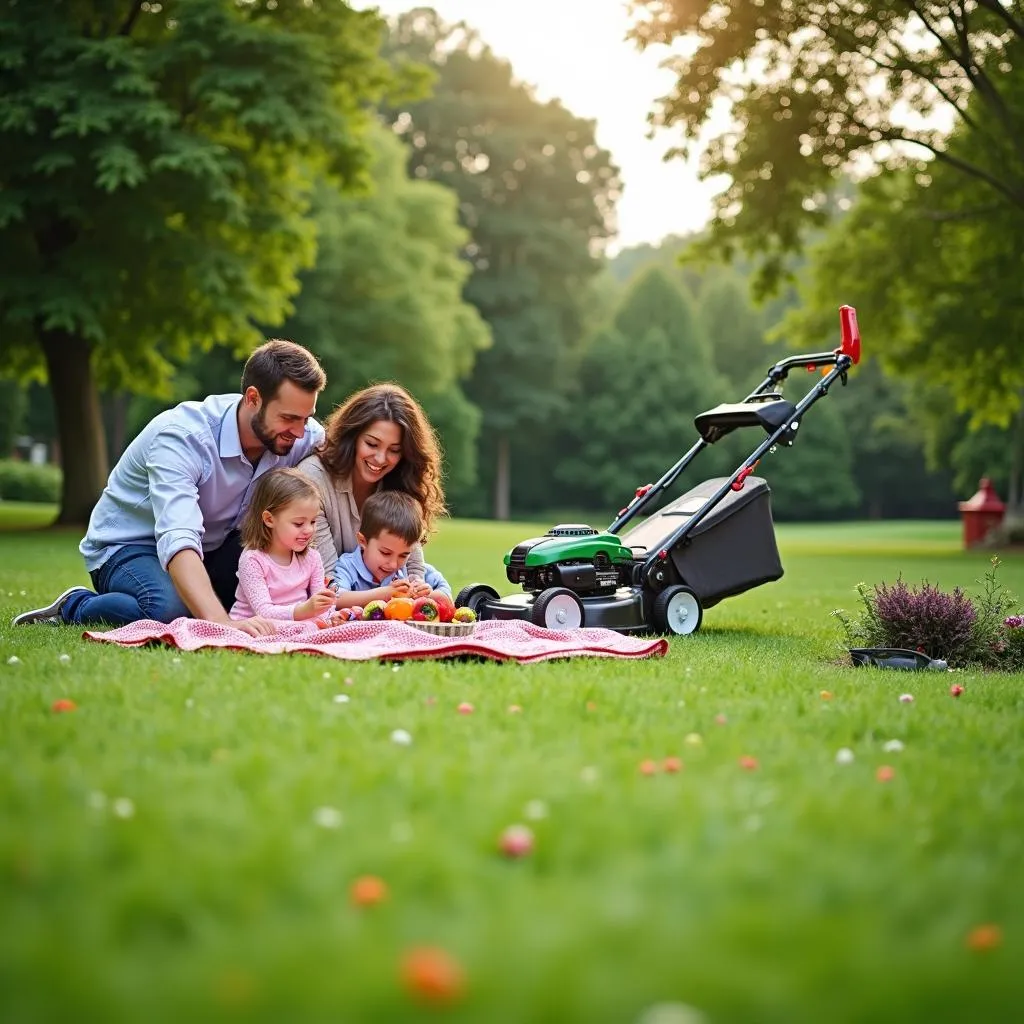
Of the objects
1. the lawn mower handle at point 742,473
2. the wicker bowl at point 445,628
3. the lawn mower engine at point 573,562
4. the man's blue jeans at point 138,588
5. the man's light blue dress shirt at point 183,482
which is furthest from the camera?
the lawn mower handle at point 742,473

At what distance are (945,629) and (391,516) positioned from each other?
269cm

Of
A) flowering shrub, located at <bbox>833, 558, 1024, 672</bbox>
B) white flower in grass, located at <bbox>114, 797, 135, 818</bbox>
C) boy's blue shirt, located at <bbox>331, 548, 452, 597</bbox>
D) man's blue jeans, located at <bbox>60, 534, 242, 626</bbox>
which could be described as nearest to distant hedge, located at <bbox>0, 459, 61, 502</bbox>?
man's blue jeans, located at <bbox>60, 534, 242, 626</bbox>

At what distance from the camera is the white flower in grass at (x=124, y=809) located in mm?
2492

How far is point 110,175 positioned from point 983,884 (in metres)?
14.8

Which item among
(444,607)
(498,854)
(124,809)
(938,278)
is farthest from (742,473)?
(938,278)

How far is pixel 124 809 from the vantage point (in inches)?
99.0

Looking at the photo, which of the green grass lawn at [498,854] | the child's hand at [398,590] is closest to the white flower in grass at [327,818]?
the green grass lawn at [498,854]

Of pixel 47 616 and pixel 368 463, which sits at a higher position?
pixel 368 463

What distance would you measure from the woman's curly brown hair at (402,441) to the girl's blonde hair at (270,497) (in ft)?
1.39

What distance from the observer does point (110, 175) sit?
594 inches

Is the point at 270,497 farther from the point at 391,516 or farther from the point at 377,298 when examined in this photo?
the point at 377,298

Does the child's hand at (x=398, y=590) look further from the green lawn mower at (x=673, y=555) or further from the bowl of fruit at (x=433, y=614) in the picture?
the green lawn mower at (x=673, y=555)

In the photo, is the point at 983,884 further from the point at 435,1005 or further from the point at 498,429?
the point at 498,429

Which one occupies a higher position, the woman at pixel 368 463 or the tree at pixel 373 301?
the tree at pixel 373 301
